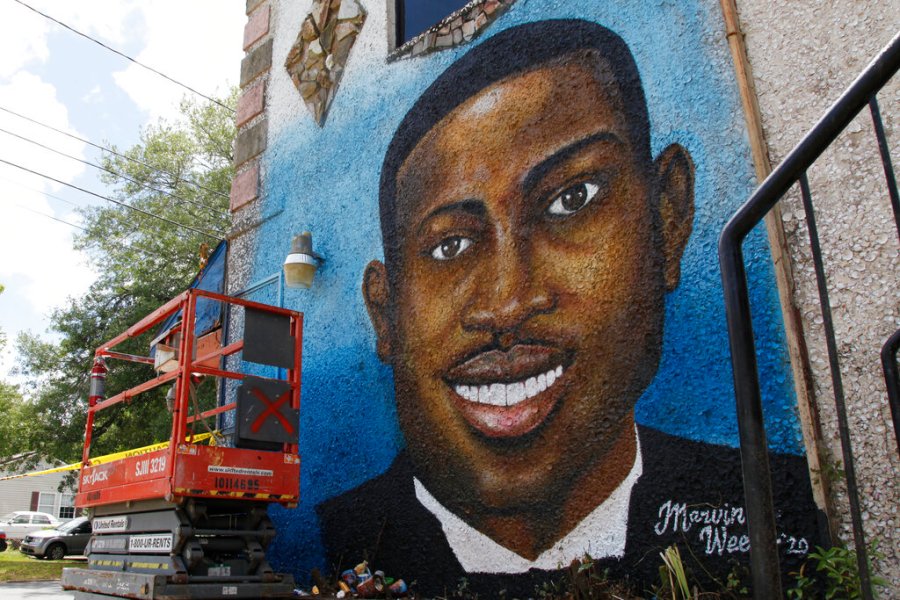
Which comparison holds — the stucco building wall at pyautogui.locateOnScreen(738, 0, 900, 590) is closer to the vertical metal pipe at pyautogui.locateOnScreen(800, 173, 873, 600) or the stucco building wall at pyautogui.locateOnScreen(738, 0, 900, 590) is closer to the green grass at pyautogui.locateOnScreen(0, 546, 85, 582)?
the vertical metal pipe at pyautogui.locateOnScreen(800, 173, 873, 600)

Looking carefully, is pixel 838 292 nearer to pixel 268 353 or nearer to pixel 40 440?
pixel 268 353

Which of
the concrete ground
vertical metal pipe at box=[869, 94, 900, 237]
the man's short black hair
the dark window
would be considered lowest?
the concrete ground

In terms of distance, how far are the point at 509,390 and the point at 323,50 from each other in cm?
479

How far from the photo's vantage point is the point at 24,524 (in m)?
26.9

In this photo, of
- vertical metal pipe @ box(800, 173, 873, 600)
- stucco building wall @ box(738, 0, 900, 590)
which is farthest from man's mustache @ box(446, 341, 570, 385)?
vertical metal pipe @ box(800, 173, 873, 600)

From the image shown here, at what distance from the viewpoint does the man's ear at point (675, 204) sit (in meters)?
4.75

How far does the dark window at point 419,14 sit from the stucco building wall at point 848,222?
3664 millimetres

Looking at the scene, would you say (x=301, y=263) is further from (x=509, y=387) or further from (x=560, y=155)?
(x=560, y=155)

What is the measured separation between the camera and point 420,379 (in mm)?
6148

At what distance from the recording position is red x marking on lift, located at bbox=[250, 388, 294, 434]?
558cm

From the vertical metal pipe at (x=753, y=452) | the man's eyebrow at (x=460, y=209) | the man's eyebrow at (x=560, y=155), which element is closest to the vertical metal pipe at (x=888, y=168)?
the vertical metal pipe at (x=753, y=452)

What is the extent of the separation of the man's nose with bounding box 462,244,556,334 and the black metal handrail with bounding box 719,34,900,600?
132 inches

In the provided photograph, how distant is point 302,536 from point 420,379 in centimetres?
217

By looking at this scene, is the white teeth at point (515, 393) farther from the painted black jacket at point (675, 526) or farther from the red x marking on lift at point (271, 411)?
the red x marking on lift at point (271, 411)
